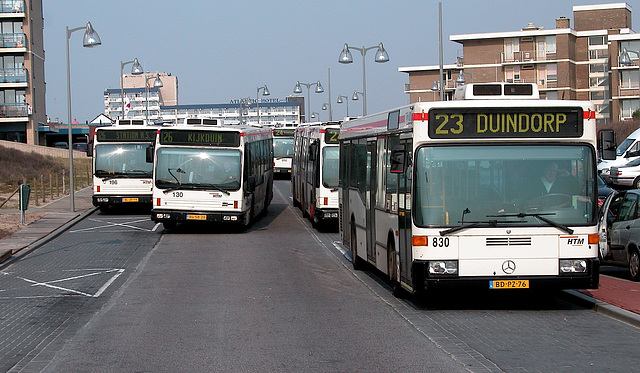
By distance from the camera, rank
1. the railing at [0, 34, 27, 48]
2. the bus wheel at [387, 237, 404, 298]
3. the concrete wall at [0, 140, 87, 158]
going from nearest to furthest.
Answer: the bus wheel at [387, 237, 404, 298] → the concrete wall at [0, 140, 87, 158] → the railing at [0, 34, 27, 48]

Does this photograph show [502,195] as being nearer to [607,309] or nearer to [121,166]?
[607,309]

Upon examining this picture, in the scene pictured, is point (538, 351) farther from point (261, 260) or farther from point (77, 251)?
point (77, 251)

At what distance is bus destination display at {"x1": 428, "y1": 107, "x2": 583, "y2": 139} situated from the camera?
10680mm

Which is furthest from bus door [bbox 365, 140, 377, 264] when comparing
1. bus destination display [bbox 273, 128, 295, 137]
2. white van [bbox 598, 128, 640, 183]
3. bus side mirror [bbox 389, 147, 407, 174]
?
bus destination display [bbox 273, 128, 295, 137]

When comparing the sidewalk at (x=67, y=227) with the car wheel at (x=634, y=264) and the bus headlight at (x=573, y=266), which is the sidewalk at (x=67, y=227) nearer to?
the car wheel at (x=634, y=264)

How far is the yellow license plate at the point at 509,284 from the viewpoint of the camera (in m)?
10.5

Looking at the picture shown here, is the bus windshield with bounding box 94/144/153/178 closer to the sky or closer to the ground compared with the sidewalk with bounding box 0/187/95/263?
closer to the sky

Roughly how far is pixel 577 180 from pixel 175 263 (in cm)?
911

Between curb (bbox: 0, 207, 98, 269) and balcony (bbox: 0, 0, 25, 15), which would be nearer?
curb (bbox: 0, 207, 98, 269)

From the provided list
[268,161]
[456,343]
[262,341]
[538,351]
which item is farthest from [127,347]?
[268,161]

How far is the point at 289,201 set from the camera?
37000mm

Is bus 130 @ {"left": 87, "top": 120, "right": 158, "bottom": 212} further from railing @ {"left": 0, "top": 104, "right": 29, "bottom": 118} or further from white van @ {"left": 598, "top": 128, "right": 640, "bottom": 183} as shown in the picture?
railing @ {"left": 0, "top": 104, "right": 29, "bottom": 118}

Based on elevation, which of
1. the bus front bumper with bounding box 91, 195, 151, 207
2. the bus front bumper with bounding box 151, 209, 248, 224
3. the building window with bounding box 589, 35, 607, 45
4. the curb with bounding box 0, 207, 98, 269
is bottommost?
the curb with bounding box 0, 207, 98, 269

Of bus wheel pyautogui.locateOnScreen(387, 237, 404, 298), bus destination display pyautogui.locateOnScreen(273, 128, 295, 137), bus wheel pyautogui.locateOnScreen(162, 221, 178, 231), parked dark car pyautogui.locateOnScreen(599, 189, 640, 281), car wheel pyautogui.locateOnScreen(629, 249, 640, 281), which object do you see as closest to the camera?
bus wheel pyautogui.locateOnScreen(387, 237, 404, 298)
